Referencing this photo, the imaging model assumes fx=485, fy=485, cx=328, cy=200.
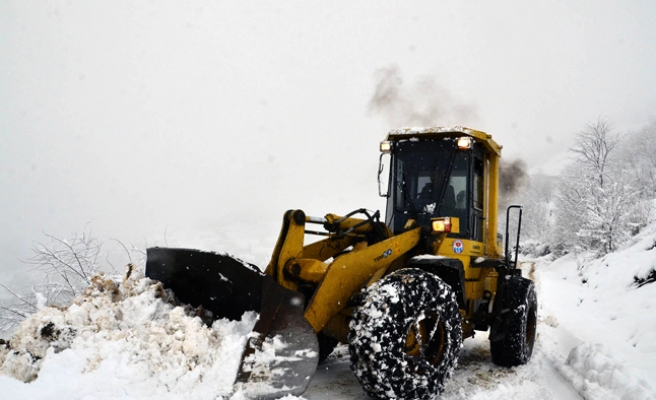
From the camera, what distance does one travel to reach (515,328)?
5637 mm

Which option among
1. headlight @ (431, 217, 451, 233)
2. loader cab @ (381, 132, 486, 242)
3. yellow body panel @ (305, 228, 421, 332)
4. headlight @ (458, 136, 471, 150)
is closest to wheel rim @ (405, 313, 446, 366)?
yellow body panel @ (305, 228, 421, 332)

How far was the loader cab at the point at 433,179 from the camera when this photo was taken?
18.4 feet

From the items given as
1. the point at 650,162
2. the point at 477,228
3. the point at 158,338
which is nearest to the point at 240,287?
the point at 158,338

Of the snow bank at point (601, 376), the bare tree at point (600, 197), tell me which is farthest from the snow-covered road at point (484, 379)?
the bare tree at point (600, 197)

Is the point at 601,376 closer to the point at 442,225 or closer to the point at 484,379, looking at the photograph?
the point at 484,379

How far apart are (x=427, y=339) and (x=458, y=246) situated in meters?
1.52

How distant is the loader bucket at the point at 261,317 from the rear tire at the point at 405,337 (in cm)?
42

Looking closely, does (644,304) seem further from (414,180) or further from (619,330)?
(414,180)

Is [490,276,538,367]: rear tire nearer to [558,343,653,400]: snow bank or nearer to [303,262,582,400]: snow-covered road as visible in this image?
[303,262,582,400]: snow-covered road

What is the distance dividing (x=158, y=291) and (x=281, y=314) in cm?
120

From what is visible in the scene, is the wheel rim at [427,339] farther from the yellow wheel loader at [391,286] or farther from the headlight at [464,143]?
the headlight at [464,143]

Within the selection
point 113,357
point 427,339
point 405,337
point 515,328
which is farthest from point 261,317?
point 515,328

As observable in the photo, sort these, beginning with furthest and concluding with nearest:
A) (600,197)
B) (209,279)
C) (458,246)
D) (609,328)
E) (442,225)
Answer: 1. (600,197)
2. (609,328)
3. (458,246)
4. (442,225)
5. (209,279)

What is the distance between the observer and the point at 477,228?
19.9 feet
